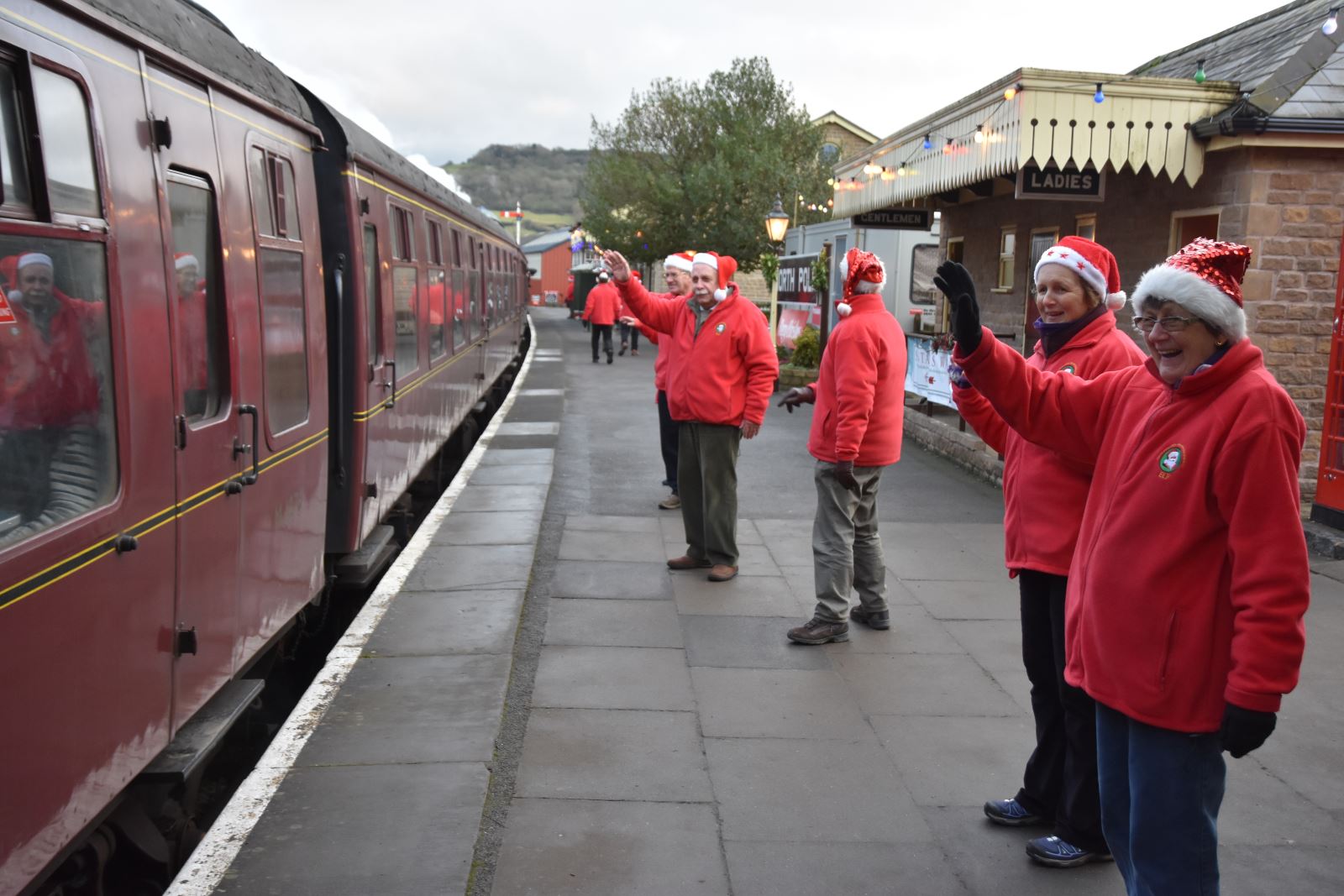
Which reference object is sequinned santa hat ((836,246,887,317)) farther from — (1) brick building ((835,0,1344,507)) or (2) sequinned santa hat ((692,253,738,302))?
(1) brick building ((835,0,1344,507))

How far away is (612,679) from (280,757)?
159 centimetres

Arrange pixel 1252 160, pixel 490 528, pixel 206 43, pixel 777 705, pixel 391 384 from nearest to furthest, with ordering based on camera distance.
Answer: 1. pixel 206 43
2. pixel 777 705
3. pixel 391 384
4. pixel 490 528
5. pixel 1252 160

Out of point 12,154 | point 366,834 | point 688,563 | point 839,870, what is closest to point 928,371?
point 688,563

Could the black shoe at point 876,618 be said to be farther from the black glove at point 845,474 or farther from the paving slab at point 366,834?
the paving slab at point 366,834

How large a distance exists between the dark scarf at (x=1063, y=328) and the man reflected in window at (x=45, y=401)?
2.70 metres

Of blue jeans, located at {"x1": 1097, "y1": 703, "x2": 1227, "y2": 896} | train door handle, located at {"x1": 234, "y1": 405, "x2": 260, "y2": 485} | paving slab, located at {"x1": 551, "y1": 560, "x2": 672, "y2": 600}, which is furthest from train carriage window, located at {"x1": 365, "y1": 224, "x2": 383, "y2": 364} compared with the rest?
blue jeans, located at {"x1": 1097, "y1": 703, "x2": 1227, "y2": 896}

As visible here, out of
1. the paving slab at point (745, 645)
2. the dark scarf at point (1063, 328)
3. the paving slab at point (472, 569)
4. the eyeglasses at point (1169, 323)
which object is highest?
the eyeglasses at point (1169, 323)

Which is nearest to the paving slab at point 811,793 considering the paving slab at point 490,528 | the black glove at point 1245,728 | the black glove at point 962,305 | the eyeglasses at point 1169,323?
the black glove at point 1245,728

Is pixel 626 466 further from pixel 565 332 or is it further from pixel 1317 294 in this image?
pixel 565 332

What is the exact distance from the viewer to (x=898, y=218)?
603 inches

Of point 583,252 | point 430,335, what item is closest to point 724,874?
point 430,335

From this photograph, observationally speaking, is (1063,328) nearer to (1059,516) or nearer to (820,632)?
(1059,516)

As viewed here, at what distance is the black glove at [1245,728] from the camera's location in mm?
2514

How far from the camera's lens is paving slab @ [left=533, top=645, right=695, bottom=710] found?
5105 mm
